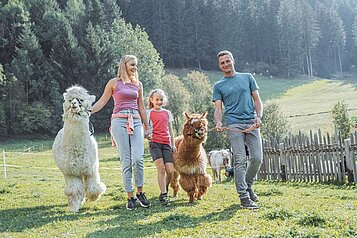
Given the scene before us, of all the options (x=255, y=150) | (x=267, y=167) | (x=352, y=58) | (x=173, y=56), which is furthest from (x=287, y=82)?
(x=255, y=150)

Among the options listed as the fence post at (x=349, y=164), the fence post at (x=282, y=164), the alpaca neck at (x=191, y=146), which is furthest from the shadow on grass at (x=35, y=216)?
the fence post at (x=282, y=164)

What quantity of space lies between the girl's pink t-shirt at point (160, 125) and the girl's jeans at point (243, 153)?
1.37 metres

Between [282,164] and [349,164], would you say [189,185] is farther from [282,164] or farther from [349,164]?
[282,164]

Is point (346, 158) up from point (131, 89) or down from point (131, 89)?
down

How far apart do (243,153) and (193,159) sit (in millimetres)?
1116

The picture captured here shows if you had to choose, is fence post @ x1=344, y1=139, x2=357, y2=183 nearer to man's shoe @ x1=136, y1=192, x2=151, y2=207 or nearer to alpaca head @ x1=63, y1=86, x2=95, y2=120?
man's shoe @ x1=136, y1=192, x2=151, y2=207

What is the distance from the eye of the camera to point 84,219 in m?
5.49

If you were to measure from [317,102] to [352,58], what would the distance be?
44.8 meters

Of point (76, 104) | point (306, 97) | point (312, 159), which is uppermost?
point (306, 97)

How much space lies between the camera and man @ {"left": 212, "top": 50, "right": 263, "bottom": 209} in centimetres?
577

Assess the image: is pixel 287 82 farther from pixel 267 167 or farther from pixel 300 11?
pixel 267 167

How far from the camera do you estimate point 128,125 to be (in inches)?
242

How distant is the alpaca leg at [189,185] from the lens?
646 cm

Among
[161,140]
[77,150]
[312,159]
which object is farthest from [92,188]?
[312,159]
